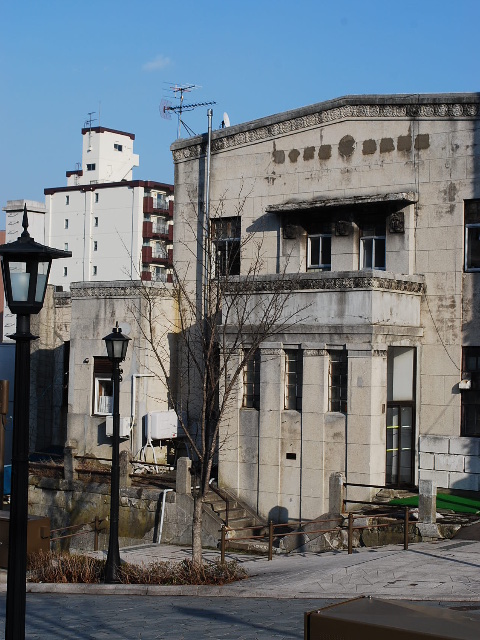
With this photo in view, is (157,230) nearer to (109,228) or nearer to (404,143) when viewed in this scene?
(109,228)

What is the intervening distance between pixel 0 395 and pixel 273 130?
33.3 ft

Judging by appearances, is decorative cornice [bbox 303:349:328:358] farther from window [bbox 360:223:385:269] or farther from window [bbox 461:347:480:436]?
window [bbox 461:347:480:436]

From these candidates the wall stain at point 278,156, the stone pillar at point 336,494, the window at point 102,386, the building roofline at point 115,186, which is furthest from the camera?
the building roofline at point 115,186

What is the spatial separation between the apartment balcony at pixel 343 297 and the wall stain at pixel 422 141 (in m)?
3.24

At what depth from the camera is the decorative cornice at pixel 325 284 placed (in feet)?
74.6

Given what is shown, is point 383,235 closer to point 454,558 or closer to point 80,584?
point 454,558

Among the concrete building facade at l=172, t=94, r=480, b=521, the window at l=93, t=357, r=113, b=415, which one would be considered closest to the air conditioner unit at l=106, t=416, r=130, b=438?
the window at l=93, t=357, r=113, b=415

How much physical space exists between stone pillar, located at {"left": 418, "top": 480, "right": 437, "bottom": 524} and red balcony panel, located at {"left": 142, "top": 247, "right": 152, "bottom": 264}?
4625 centimetres

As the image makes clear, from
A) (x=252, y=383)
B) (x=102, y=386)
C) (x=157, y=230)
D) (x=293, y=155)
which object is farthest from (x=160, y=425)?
(x=157, y=230)

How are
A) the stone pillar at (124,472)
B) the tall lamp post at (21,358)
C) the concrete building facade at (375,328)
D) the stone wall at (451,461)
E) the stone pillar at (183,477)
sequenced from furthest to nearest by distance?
the stone pillar at (124,472) < the stone pillar at (183,477) < the stone wall at (451,461) < the concrete building facade at (375,328) < the tall lamp post at (21,358)

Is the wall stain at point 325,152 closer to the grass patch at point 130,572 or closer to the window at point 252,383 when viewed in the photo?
the window at point 252,383

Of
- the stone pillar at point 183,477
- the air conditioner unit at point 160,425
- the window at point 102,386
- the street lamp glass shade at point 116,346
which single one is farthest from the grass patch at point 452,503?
the window at point 102,386

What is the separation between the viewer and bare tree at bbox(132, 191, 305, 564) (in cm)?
2347

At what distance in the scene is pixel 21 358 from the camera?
31.1 feet
